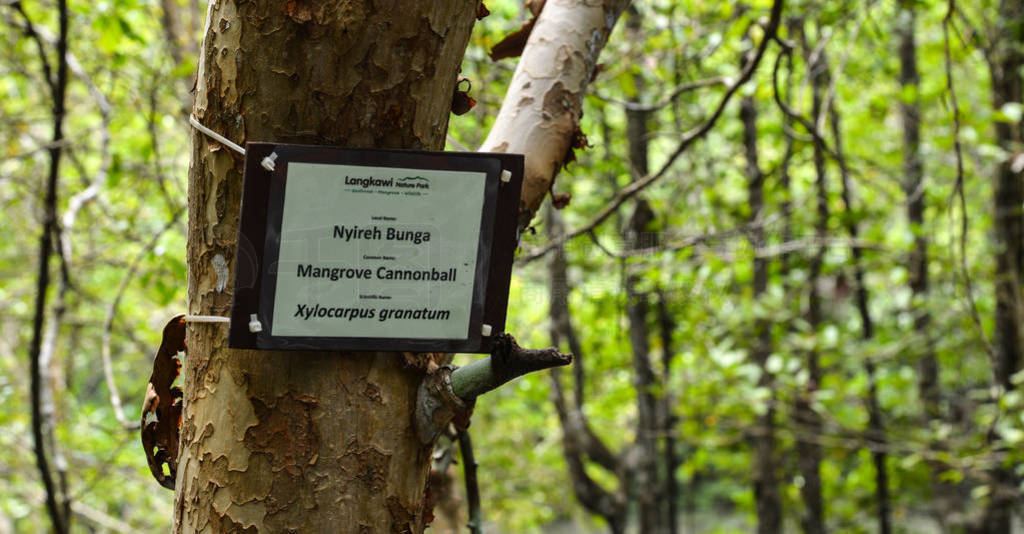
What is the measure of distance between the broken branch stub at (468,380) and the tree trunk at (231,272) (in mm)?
31

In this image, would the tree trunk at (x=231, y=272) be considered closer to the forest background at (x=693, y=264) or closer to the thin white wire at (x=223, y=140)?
the thin white wire at (x=223, y=140)

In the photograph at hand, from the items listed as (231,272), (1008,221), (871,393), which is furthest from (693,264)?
(231,272)

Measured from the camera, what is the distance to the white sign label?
1047 millimetres

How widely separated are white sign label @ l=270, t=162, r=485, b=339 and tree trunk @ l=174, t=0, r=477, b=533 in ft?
0.15

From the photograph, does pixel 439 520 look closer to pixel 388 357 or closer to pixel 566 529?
pixel 388 357

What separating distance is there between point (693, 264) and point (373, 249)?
355cm

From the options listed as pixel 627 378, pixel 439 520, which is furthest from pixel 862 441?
pixel 439 520

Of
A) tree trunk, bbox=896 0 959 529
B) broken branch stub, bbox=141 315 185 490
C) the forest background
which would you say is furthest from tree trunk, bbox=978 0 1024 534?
broken branch stub, bbox=141 315 185 490

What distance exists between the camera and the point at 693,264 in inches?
175

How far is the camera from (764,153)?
27.6ft

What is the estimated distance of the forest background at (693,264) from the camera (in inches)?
163

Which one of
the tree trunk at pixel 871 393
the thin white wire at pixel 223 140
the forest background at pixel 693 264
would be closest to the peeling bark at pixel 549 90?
the thin white wire at pixel 223 140

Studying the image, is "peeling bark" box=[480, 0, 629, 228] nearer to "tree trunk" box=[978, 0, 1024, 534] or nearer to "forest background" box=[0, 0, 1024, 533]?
"forest background" box=[0, 0, 1024, 533]

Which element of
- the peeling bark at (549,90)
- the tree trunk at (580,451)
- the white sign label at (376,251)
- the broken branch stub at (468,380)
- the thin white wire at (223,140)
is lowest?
the tree trunk at (580,451)
